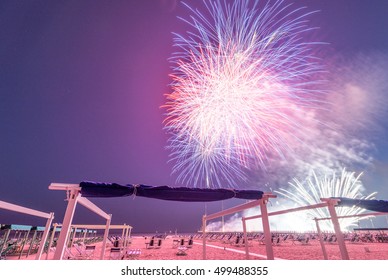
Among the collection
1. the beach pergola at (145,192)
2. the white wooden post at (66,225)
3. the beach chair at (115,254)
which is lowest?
the beach chair at (115,254)

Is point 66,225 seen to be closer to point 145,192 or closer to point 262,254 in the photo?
point 145,192

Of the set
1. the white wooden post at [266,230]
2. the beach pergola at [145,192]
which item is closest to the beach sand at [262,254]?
the beach pergola at [145,192]

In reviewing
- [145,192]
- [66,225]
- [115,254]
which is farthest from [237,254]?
[66,225]

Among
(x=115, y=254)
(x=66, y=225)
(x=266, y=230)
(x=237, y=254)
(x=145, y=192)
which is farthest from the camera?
(x=237, y=254)

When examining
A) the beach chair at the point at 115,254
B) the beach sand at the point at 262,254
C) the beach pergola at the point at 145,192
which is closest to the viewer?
the beach pergola at the point at 145,192

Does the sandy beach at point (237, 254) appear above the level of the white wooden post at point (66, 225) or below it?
below

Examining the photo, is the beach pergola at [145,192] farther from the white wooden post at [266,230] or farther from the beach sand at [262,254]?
the beach sand at [262,254]

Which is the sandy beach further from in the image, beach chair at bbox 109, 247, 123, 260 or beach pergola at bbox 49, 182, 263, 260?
beach pergola at bbox 49, 182, 263, 260

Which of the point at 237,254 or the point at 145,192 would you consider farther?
the point at 237,254
